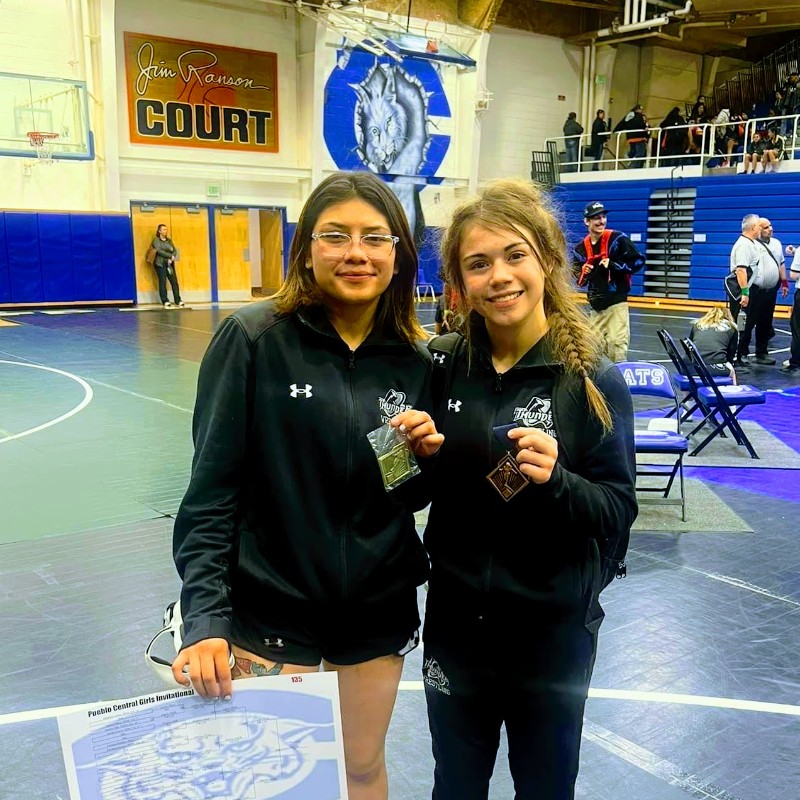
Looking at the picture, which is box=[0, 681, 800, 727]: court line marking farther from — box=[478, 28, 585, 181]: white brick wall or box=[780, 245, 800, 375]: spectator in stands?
box=[478, 28, 585, 181]: white brick wall

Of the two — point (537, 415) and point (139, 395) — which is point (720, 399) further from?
point (139, 395)

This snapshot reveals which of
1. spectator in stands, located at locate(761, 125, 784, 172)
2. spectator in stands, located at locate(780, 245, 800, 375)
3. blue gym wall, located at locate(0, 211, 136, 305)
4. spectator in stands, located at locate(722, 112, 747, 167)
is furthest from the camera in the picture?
spectator in stands, located at locate(722, 112, 747, 167)

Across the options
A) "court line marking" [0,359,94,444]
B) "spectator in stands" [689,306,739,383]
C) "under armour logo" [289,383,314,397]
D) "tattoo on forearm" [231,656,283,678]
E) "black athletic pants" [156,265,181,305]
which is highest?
"under armour logo" [289,383,314,397]

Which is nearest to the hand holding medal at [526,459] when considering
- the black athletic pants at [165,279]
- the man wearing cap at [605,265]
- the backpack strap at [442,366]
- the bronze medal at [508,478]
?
the bronze medal at [508,478]

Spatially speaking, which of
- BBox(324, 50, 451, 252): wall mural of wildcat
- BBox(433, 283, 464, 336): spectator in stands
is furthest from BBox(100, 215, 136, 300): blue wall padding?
BBox(433, 283, 464, 336): spectator in stands

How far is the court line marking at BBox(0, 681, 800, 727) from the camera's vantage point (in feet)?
10.2

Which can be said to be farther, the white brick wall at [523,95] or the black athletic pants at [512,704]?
the white brick wall at [523,95]

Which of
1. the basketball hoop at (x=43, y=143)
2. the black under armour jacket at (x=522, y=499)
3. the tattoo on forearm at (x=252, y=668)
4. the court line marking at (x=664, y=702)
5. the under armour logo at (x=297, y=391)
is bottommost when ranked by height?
the court line marking at (x=664, y=702)

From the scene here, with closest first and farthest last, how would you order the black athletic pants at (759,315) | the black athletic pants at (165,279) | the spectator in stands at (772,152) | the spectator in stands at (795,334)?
the spectator in stands at (795,334) < the black athletic pants at (759,315) < the black athletic pants at (165,279) < the spectator in stands at (772,152)

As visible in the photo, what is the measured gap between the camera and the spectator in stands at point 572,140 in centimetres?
2431

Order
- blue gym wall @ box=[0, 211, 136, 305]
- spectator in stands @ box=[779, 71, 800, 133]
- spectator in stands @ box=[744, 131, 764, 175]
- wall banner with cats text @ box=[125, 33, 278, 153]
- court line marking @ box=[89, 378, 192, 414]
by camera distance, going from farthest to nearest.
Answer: spectator in stands @ box=[779, 71, 800, 133]
spectator in stands @ box=[744, 131, 764, 175]
wall banner with cats text @ box=[125, 33, 278, 153]
blue gym wall @ box=[0, 211, 136, 305]
court line marking @ box=[89, 378, 192, 414]

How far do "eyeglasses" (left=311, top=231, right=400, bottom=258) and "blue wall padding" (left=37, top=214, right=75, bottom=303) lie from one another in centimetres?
1844

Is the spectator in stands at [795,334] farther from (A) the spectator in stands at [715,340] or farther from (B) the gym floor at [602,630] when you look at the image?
(B) the gym floor at [602,630]

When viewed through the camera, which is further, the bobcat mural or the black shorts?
the bobcat mural
